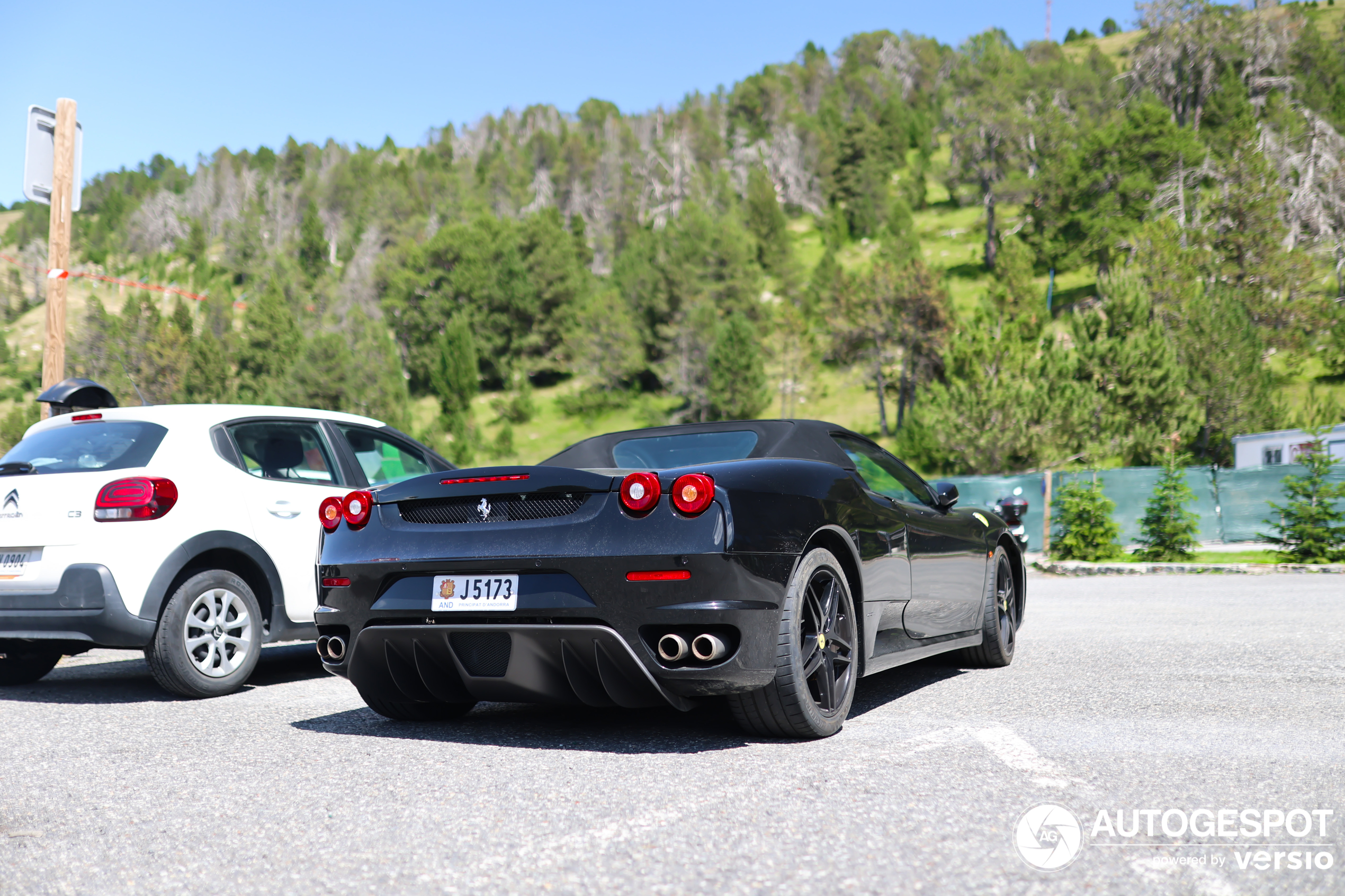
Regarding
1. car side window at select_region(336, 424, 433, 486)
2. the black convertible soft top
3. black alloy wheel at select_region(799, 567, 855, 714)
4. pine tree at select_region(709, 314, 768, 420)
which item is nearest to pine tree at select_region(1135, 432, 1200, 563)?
car side window at select_region(336, 424, 433, 486)

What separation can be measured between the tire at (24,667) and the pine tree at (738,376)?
172ft

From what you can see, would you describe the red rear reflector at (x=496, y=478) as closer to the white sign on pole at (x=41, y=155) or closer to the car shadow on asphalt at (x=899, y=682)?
the car shadow on asphalt at (x=899, y=682)

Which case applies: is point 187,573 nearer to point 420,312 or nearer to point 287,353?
point 287,353

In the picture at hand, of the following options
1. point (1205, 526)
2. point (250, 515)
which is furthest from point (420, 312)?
point (250, 515)

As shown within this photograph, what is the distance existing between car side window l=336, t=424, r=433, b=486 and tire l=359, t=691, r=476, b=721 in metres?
2.48

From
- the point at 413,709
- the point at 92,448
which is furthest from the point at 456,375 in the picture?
the point at 413,709

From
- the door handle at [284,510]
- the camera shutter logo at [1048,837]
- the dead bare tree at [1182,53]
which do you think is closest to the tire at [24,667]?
the door handle at [284,510]

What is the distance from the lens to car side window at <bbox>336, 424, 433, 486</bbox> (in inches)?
288

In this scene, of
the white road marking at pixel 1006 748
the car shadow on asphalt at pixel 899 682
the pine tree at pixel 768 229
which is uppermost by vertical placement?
the pine tree at pixel 768 229

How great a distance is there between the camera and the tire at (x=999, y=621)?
6391 millimetres

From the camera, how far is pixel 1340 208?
55.7 meters

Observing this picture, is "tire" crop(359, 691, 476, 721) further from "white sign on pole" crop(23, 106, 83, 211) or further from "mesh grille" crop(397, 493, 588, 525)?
"white sign on pole" crop(23, 106, 83, 211)

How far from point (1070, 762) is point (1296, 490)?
50.5 ft

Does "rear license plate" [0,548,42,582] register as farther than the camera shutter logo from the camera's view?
Yes
